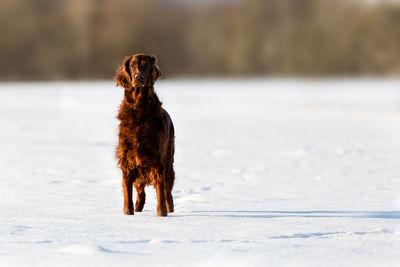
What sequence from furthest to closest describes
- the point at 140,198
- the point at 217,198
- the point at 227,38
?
the point at 227,38, the point at 217,198, the point at 140,198

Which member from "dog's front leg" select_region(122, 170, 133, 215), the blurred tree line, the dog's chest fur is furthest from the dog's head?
the blurred tree line

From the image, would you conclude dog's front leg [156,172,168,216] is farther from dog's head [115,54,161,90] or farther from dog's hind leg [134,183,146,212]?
dog's head [115,54,161,90]

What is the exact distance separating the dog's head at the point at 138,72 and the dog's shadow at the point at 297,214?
44.8 inches

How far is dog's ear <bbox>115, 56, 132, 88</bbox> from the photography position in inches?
174

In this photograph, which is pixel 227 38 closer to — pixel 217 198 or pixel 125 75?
→ pixel 217 198

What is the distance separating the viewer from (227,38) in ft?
114

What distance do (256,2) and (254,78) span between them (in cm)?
545

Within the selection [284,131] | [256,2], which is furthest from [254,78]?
[284,131]

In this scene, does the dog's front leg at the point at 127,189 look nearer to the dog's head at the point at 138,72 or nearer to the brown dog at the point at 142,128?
the brown dog at the point at 142,128

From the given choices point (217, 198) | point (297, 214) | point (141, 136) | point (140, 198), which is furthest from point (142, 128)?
point (217, 198)

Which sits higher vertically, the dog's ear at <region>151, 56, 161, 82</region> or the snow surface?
the dog's ear at <region>151, 56, 161, 82</region>

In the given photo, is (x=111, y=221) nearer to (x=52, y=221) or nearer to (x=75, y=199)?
(x=52, y=221)

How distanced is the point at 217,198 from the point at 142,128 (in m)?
1.59

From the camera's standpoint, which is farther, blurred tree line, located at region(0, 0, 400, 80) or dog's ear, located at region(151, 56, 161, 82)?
blurred tree line, located at region(0, 0, 400, 80)
